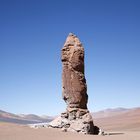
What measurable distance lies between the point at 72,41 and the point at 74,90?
13.3 ft

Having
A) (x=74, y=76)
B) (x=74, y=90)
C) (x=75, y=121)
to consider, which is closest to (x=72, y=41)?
(x=74, y=76)

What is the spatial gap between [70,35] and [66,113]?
6.38 meters

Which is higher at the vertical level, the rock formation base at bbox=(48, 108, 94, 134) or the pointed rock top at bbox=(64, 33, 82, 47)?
the pointed rock top at bbox=(64, 33, 82, 47)

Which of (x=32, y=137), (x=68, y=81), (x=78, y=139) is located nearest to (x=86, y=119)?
(x=68, y=81)

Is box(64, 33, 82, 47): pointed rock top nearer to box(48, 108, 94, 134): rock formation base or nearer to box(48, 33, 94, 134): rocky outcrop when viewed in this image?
box(48, 33, 94, 134): rocky outcrop

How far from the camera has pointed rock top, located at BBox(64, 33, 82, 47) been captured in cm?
2633

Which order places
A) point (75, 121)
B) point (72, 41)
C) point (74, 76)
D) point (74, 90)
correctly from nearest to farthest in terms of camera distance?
point (75, 121) < point (74, 90) < point (74, 76) < point (72, 41)

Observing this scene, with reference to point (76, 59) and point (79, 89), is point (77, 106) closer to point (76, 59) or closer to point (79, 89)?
point (79, 89)

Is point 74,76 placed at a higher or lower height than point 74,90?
higher

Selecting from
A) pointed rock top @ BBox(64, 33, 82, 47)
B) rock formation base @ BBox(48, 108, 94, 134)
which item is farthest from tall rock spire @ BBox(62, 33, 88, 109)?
rock formation base @ BBox(48, 108, 94, 134)

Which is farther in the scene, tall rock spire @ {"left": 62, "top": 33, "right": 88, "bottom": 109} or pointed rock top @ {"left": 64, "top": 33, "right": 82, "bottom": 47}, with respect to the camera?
pointed rock top @ {"left": 64, "top": 33, "right": 82, "bottom": 47}

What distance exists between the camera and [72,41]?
87.2 feet

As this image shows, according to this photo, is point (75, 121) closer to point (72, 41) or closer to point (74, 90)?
point (74, 90)

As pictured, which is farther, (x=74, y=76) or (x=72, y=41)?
(x=72, y=41)
